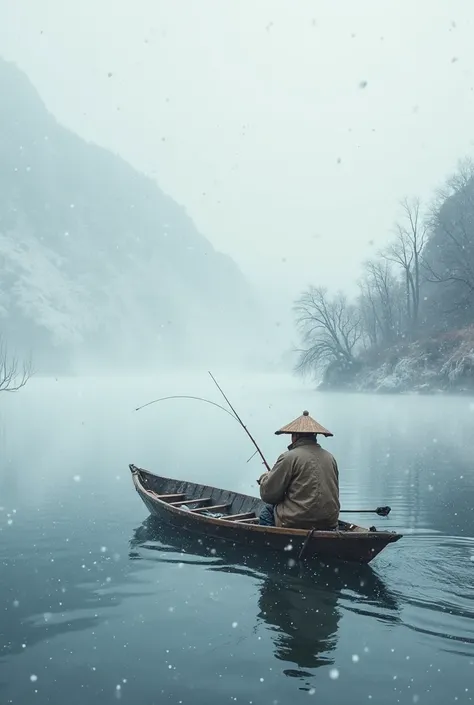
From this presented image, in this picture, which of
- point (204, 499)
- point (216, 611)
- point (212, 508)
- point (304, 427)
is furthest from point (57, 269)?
point (216, 611)

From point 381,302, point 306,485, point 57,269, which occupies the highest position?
point 57,269

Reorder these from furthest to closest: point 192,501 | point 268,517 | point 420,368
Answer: point 420,368
point 192,501
point 268,517

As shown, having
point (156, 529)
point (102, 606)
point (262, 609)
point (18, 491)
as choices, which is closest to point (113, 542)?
point (156, 529)

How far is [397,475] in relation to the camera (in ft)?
64.0

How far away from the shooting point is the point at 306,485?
29.4 ft

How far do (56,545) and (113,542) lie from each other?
996mm

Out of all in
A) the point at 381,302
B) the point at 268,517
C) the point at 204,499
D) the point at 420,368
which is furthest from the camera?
the point at 381,302

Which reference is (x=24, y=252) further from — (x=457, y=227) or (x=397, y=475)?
(x=397, y=475)

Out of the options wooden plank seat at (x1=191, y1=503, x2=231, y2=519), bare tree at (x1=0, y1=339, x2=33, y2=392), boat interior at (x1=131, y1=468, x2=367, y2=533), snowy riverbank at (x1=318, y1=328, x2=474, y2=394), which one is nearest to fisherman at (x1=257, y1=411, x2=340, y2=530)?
boat interior at (x1=131, y1=468, x2=367, y2=533)

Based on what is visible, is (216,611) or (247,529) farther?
(247,529)

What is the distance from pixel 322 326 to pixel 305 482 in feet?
187

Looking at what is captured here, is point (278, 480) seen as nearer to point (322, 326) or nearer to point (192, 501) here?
point (192, 501)

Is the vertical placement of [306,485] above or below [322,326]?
below

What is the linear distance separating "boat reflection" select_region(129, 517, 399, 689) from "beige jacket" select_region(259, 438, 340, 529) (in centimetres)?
71
